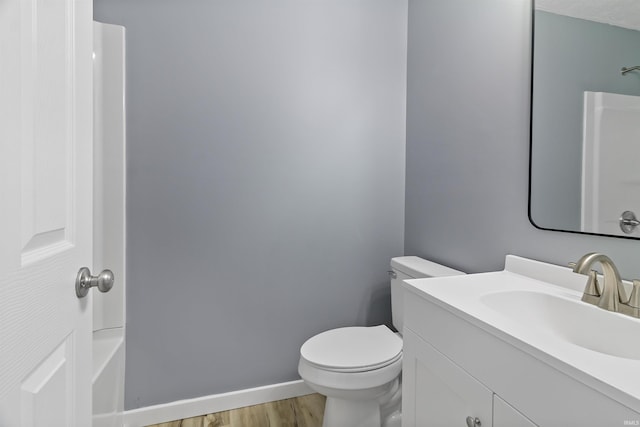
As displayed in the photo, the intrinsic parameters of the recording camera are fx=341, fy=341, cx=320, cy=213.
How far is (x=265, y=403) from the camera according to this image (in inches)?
69.0

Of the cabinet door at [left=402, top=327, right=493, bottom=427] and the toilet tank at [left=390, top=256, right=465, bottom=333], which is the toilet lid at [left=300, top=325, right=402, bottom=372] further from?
the cabinet door at [left=402, top=327, right=493, bottom=427]

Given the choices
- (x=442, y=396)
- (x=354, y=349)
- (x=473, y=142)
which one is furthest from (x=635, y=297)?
(x=354, y=349)

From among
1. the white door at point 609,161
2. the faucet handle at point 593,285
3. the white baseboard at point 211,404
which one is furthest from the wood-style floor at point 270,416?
the white door at point 609,161

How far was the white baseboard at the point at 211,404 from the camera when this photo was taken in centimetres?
158

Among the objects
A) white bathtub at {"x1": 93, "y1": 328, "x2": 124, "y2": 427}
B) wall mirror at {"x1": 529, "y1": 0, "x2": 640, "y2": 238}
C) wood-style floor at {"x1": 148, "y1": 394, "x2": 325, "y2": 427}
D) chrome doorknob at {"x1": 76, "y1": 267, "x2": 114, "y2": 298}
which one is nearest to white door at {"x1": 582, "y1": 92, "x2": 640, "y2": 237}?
wall mirror at {"x1": 529, "y1": 0, "x2": 640, "y2": 238}

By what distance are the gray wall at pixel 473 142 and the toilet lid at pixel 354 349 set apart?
47 cm

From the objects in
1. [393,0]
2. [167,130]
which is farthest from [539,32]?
[167,130]

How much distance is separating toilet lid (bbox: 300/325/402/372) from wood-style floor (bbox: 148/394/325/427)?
0.45 metres

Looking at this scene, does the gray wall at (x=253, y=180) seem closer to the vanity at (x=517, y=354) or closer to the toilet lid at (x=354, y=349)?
the toilet lid at (x=354, y=349)

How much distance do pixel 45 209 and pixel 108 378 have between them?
1.04 metres

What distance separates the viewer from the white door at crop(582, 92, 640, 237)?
92 centimetres

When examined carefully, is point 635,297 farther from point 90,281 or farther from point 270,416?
point 270,416

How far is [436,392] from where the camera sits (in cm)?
92

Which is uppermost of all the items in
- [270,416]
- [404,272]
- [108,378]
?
[404,272]
